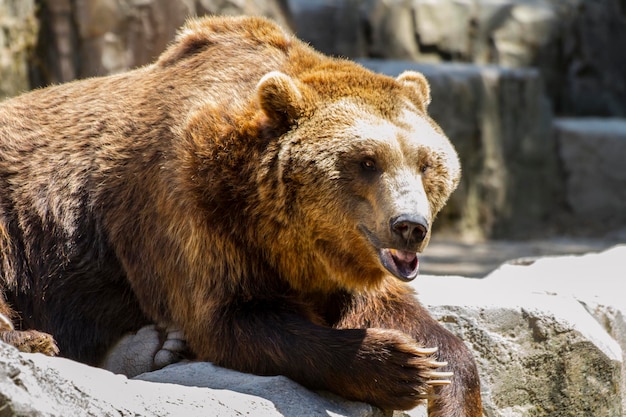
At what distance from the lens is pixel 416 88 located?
17.5 feet

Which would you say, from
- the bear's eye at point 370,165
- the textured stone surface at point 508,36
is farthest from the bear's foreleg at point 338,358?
the textured stone surface at point 508,36

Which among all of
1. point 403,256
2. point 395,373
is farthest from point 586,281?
point 395,373

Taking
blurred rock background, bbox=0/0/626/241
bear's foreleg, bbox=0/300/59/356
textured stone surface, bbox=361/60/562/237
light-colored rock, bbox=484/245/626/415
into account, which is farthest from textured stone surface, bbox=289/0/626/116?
bear's foreleg, bbox=0/300/59/356

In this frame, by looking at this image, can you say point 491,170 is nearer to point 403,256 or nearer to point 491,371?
point 491,371

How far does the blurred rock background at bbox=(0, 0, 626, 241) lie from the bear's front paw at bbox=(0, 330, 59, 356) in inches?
334

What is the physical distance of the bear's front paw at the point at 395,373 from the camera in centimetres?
448

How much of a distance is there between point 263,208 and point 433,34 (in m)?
11.7

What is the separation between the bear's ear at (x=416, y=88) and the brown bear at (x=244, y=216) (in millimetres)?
18

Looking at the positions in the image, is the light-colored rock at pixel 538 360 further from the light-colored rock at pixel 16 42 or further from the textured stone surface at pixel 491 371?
the light-colored rock at pixel 16 42

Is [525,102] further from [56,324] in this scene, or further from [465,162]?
[56,324]

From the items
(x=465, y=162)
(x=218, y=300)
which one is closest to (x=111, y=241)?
(x=218, y=300)

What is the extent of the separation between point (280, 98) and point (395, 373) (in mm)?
1344

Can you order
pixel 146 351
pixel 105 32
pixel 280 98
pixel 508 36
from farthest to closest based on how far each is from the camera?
pixel 508 36 → pixel 105 32 → pixel 146 351 → pixel 280 98

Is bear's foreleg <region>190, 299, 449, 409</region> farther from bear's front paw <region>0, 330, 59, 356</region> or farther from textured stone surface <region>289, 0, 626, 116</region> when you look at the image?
textured stone surface <region>289, 0, 626, 116</region>
